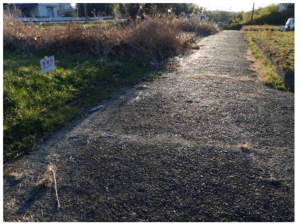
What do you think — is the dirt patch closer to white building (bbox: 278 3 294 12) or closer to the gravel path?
the gravel path

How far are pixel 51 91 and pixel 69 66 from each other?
77.8 inches

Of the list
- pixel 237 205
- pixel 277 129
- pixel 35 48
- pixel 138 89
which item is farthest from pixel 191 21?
pixel 237 205

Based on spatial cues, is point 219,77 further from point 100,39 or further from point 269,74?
point 100,39

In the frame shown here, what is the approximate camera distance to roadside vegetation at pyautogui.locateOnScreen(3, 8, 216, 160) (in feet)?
12.0

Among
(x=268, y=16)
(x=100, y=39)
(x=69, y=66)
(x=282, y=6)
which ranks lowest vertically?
(x=69, y=66)

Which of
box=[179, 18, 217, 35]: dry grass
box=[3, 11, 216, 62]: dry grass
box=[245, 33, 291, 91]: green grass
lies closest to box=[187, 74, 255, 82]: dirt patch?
box=[245, 33, 291, 91]: green grass

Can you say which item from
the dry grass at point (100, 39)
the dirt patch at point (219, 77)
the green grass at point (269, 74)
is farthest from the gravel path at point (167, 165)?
the dry grass at point (100, 39)

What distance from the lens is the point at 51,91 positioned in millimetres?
4707

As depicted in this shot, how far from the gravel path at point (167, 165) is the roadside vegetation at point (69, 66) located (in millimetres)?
424

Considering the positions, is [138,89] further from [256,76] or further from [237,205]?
[237,205]

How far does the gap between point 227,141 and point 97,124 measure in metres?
1.81

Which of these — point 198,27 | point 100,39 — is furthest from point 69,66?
point 198,27

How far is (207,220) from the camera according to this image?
206 cm

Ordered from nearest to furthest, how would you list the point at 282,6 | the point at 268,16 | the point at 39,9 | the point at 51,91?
the point at 51,91 < the point at 39,9 < the point at 282,6 < the point at 268,16
